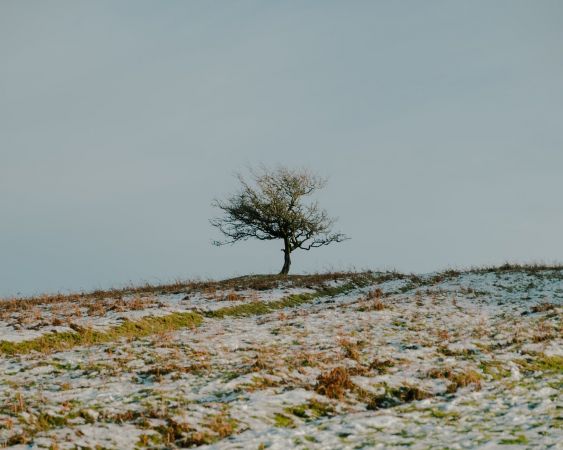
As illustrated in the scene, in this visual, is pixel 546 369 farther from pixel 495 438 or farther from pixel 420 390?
pixel 495 438

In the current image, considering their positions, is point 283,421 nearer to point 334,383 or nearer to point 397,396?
point 334,383

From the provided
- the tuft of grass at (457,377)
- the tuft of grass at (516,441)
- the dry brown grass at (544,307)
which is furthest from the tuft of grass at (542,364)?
the dry brown grass at (544,307)

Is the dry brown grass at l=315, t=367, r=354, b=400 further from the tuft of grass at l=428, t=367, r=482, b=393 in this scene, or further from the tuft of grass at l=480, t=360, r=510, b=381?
the tuft of grass at l=480, t=360, r=510, b=381

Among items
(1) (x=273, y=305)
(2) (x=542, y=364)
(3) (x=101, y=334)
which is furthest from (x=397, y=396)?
(1) (x=273, y=305)

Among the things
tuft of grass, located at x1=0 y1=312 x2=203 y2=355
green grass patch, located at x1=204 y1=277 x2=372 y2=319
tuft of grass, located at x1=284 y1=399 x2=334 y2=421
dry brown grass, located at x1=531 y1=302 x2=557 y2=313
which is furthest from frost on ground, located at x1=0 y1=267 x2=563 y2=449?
green grass patch, located at x1=204 y1=277 x2=372 y2=319

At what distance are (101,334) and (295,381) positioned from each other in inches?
381

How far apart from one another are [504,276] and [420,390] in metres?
25.2

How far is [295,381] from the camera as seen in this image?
1277 centimetres

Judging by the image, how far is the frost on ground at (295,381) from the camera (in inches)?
378

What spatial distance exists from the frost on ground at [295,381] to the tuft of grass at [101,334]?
17 centimetres

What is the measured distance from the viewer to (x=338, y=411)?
1122 centimetres

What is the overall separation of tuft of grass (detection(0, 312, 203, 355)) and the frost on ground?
0.17 meters

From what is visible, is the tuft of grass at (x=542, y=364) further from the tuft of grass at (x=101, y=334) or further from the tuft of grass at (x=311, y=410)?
the tuft of grass at (x=101, y=334)

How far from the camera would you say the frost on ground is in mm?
9594
